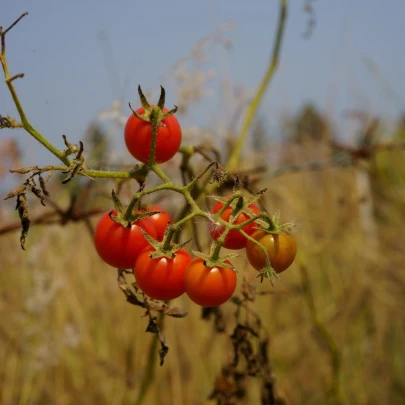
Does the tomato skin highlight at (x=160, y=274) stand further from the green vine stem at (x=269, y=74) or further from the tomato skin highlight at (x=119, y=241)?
the green vine stem at (x=269, y=74)

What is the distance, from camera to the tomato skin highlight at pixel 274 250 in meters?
0.53

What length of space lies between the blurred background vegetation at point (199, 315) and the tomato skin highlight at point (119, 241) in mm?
675

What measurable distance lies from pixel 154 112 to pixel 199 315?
1.66 metres

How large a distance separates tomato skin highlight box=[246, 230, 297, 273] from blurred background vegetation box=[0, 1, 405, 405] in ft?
2.29

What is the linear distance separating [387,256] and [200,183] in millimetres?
2515

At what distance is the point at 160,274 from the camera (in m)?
0.52

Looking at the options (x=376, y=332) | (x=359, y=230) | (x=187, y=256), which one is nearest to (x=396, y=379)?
(x=376, y=332)

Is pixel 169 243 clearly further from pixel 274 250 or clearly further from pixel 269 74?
pixel 269 74

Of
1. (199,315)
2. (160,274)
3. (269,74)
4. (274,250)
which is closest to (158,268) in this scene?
(160,274)

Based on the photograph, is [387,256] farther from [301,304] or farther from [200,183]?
[200,183]

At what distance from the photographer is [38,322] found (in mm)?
1909

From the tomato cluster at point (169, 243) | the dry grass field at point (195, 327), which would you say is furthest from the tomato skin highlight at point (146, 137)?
the dry grass field at point (195, 327)

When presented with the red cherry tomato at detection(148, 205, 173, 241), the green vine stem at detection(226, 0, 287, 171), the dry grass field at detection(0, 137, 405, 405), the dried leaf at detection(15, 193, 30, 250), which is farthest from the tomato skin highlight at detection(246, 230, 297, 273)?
the dry grass field at detection(0, 137, 405, 405)

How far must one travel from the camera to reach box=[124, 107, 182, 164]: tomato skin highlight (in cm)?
58
